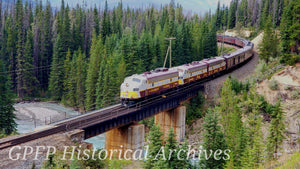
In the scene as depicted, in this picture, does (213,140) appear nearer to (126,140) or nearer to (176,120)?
(126,140)

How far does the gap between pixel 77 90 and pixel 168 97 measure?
3261 cm

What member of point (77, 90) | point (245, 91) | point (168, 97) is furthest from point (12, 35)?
point (245, 91)

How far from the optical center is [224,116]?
3669 cm

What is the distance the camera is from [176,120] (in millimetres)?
48344

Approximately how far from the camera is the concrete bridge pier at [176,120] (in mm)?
47938

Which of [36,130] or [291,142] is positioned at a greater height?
[36,130]

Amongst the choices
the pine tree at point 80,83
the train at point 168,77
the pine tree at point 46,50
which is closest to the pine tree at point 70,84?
the pine tree at point 80,83

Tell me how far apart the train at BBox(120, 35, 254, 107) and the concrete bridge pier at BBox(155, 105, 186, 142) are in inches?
148

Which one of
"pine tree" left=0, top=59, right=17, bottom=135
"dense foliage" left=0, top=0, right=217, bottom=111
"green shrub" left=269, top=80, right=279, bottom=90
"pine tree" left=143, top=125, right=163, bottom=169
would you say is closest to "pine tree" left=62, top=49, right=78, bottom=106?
"dense foliage" left=0, top=0, right=217, bottom=111

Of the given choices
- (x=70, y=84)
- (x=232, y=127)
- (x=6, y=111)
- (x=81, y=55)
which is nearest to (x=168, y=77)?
(x=232, y=127)

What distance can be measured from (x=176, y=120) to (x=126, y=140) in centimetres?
1443

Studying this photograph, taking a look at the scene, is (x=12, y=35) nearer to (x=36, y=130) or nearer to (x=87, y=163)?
(x=36, y=130)

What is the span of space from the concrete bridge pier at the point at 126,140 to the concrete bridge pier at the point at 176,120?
12.6 meters

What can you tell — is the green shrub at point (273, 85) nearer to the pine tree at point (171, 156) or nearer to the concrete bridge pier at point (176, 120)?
the concrete bridge pier at point (176, 120)
